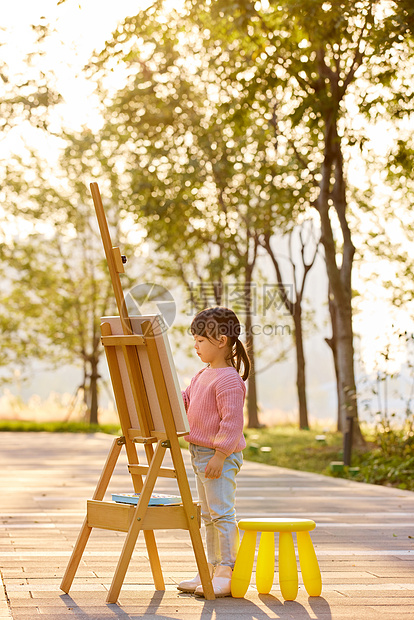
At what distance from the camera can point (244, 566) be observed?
4570 mm

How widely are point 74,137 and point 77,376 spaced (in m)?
56.1

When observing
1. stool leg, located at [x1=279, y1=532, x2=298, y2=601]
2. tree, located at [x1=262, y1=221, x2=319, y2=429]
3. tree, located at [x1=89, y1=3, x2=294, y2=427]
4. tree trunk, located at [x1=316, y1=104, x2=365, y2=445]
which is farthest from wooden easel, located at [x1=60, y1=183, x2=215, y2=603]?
tree, located at [x1=262, y1=221, x2=319, y2=429]

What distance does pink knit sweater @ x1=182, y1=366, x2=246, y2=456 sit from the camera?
15.1 feet

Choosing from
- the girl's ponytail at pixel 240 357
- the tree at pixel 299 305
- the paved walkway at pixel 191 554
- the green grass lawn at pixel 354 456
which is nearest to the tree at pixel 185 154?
the tree at pixel 299 305

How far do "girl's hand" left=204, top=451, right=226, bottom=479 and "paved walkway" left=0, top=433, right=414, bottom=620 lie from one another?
61 cm

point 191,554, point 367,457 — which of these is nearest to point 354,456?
point 367,457

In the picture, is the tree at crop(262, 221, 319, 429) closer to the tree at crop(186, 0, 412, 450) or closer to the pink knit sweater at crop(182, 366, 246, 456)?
the tree at crop(186, 0, 412, 450)

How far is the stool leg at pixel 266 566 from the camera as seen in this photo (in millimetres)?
4695

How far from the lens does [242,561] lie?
456 cm

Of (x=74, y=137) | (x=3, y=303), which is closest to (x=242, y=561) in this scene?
(x=74, y=137)

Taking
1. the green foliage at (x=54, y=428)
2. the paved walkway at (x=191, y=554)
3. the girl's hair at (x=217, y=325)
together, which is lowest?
the green foliage at (x=54, y=428)

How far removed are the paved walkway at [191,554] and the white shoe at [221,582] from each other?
0.05 metres

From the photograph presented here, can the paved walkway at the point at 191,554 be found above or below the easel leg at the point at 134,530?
below

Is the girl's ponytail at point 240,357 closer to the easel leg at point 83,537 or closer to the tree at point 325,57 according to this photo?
the easel leg at point 83,537
